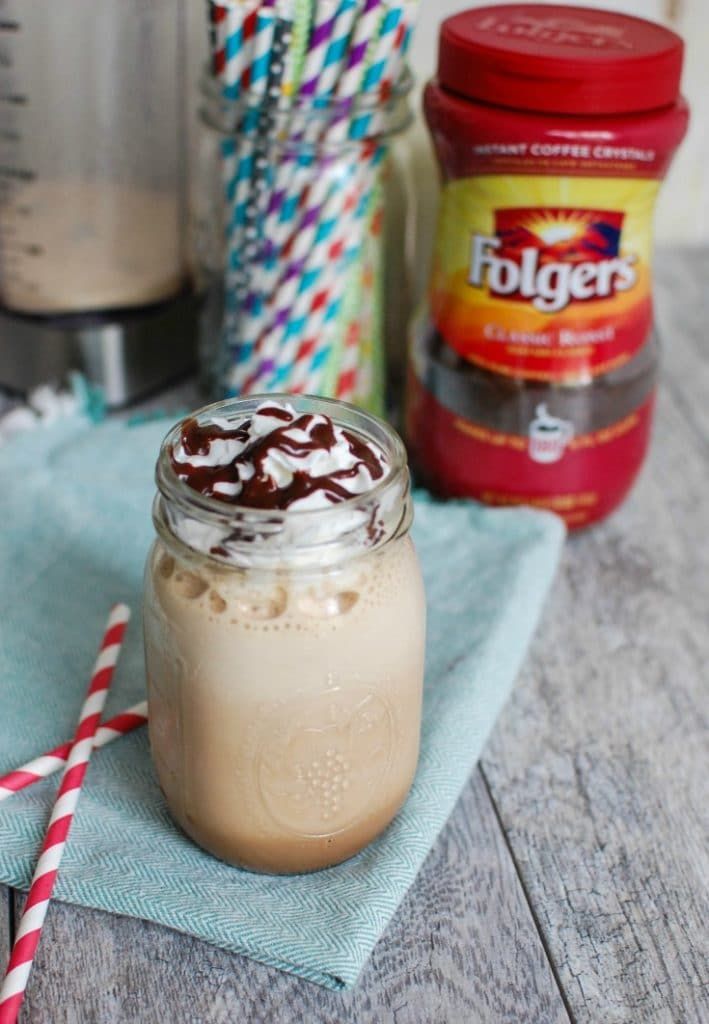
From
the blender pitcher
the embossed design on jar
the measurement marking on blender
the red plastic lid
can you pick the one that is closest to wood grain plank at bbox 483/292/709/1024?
the embossed design on jar

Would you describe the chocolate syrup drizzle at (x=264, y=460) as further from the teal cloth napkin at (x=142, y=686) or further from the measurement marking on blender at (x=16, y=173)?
the measurement marking on blender at (x=16, y=173)

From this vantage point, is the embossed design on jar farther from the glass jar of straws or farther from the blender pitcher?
the blender pitcher

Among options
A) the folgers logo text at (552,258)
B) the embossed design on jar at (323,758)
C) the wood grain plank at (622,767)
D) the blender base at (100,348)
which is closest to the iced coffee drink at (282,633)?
the embossed design on jar at (323,758)

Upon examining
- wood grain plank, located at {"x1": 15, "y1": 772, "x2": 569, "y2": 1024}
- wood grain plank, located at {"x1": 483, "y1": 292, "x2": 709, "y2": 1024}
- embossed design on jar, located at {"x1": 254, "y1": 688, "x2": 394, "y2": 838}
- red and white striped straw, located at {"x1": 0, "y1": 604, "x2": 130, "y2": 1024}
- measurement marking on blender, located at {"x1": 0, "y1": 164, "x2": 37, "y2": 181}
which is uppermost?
measurement marking on blender, located at {"x1": 0, "y1": 164, "x2": 37, "y2": 181}

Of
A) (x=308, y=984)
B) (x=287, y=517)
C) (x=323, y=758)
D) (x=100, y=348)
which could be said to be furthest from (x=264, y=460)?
(x=100, y=348)

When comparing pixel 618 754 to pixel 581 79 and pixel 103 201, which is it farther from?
pixel 103 201

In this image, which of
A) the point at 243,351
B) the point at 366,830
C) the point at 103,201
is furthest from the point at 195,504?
the point at 103,201
